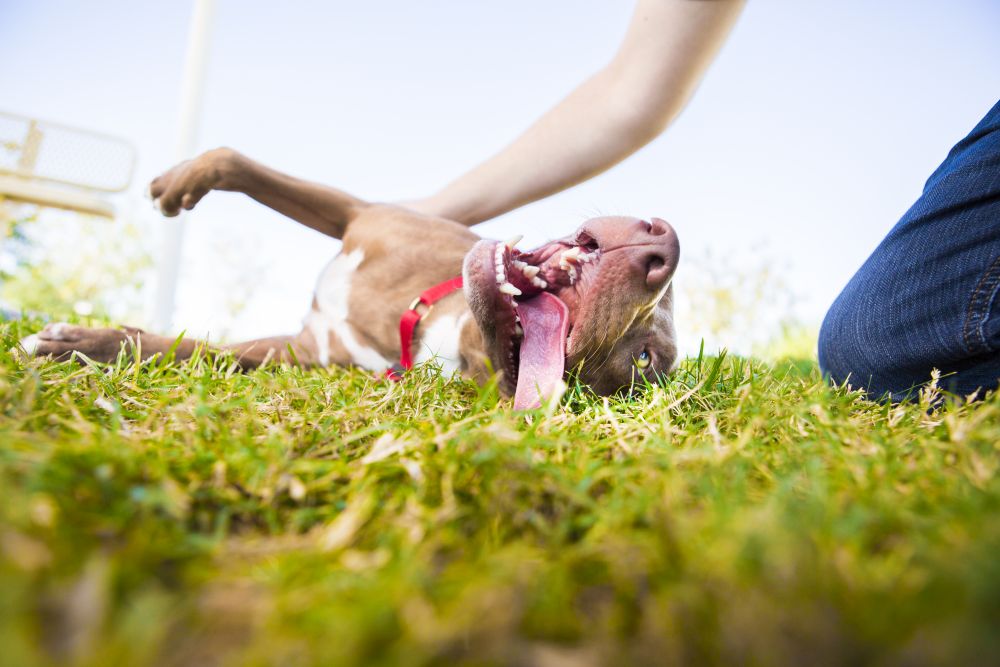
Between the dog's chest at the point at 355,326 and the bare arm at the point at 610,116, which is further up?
the bare arm at the point at 610,116

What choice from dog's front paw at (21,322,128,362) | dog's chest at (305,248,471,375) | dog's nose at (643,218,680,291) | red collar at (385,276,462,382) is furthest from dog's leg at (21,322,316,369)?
dog's nose at (643,218,680,291)

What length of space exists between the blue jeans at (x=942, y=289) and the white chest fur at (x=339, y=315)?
6.89 feet

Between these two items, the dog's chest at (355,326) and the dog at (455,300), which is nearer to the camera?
the dog at (455,300)

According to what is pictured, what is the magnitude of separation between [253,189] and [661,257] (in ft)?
6.58

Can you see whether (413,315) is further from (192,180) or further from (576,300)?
(192,180)

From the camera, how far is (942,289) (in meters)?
2.02

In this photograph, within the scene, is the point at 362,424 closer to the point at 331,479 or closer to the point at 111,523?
the point at 331,479

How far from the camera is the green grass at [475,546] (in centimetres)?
53

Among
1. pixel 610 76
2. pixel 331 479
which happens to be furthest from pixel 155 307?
pixel 331 479

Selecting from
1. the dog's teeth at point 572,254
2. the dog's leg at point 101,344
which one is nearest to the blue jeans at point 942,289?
the dog's teeth at point 572,254

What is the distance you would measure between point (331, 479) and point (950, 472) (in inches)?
45.6

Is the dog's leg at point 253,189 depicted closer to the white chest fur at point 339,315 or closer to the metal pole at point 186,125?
the white chest fur at point 339,315

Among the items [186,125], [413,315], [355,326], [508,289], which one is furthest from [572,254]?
[186,125]

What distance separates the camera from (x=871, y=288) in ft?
7.77
